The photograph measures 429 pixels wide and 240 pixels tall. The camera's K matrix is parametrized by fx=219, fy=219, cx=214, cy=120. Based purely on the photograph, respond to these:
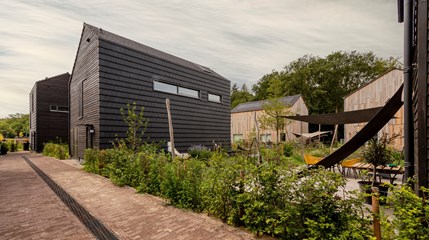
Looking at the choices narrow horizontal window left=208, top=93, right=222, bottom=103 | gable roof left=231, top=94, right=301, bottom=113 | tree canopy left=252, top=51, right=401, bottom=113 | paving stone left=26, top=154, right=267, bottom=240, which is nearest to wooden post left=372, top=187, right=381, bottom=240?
paving stone left=26, top=154, right=267, bottom=240

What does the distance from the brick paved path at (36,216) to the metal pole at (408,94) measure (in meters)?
5.01

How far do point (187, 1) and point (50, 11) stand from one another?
526cm

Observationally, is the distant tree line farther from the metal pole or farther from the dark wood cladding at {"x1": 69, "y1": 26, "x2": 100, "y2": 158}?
the metal pole

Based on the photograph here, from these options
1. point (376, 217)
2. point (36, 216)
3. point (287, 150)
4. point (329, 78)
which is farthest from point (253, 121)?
point (376, 217)

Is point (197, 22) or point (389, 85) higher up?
point (197, 22)

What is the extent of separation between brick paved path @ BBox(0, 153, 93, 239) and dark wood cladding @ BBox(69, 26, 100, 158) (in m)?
4.46

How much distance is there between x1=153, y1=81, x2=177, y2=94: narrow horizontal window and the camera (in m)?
13.0

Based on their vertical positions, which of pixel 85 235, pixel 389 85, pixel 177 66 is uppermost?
pixel 177 66

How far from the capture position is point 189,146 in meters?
14.7

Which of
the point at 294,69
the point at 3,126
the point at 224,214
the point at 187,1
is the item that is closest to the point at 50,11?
the point at 187,1

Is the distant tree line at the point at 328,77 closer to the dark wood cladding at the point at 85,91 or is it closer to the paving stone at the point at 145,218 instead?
the dark wood cladding at the point at 85,91

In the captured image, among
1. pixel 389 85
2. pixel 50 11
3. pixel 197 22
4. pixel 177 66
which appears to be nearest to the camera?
pixel 50 11

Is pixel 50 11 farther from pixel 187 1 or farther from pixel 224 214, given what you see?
pixel 224 214

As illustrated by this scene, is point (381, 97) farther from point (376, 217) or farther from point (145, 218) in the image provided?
point (145, 218)
